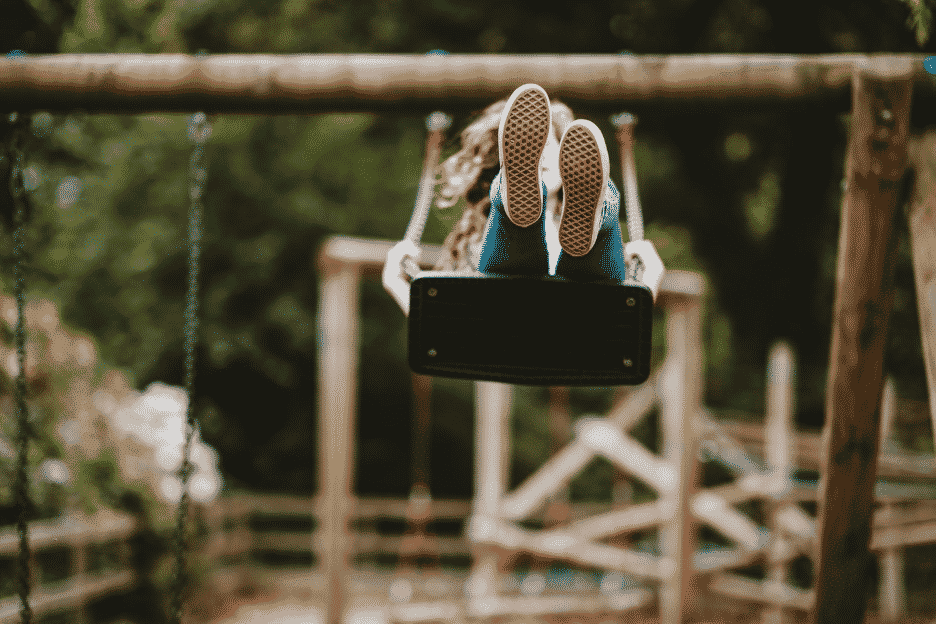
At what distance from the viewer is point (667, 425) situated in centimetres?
506

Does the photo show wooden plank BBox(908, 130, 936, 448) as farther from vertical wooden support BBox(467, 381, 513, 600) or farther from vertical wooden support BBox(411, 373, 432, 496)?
vertical wooden support BBox(411, 373, 432, 496)

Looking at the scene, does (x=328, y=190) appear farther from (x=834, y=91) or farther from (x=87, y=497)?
(x=834, y=91)

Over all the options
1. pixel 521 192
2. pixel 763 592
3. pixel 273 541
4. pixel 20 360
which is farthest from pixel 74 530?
pixel 763 592

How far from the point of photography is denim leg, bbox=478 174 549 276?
1.47m

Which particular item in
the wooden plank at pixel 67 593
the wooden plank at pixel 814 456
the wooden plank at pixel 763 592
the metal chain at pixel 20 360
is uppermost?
the metal chain at pixel 20 360

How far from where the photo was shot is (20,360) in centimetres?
202

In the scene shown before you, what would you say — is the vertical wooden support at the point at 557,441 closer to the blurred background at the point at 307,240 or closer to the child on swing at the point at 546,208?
the blurred background at the point at 307,240

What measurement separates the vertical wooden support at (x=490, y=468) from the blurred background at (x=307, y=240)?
6.45ft

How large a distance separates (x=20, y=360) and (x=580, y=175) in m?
1.70

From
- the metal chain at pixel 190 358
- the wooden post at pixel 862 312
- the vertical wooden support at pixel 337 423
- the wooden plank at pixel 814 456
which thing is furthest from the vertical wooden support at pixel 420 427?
the wooden post at pixel 862 312

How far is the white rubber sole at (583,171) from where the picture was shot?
4.58ft

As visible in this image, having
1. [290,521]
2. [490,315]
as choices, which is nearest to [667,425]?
[490,315]

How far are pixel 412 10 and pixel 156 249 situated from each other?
10.5ft

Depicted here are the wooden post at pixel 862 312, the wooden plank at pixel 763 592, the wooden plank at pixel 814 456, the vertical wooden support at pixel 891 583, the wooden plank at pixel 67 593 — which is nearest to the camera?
the wooden post at pixel 862 312
